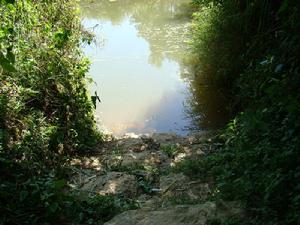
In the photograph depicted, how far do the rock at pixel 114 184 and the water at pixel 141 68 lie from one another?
3.88m

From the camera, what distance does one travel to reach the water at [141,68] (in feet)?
32.0

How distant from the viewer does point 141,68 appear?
1248cm

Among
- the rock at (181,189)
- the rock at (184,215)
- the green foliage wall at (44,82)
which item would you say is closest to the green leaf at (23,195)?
the rock at (184,215)

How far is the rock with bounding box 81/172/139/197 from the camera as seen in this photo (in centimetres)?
485

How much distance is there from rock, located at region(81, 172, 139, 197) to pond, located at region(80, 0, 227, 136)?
2.82 metres

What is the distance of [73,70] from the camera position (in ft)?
22.6

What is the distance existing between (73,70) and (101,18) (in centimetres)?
1134

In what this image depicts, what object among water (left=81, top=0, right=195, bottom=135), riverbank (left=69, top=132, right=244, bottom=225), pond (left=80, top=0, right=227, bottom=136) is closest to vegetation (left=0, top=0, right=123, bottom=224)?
riverbank (left=69, top=132, right=244, bottom=225)

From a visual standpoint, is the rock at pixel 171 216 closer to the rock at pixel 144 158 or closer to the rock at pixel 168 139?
the rock at pixel 144 158

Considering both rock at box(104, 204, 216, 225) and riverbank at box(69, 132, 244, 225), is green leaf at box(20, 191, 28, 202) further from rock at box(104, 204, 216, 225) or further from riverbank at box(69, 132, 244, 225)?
rock at box(104, 204, 216, 225)

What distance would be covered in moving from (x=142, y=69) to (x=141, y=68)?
79 millimetres

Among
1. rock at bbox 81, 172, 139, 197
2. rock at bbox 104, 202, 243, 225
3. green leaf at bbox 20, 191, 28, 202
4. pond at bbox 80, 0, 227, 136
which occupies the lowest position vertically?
rock at bbox 104, 202, 243, 225

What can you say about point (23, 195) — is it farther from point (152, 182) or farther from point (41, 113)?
point (41, 113)

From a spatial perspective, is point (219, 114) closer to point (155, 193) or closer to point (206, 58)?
point (206, 58)
